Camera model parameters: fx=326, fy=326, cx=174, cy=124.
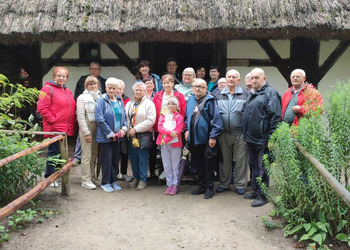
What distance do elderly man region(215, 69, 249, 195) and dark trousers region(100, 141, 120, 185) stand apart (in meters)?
1.44

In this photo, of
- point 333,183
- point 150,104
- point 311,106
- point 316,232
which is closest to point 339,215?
point 316,232

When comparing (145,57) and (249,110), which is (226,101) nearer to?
(249,110)

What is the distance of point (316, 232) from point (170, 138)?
6.77 feet

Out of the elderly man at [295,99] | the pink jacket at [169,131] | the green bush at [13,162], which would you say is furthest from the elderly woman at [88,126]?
the elderly man at [295,99]

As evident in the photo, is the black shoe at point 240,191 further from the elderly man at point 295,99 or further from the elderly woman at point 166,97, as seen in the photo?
the elderly woman at point 166,97

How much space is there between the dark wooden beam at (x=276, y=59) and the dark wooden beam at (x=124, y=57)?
255 centimetres

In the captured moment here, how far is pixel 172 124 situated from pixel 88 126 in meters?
1.16

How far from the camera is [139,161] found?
14.9 feet

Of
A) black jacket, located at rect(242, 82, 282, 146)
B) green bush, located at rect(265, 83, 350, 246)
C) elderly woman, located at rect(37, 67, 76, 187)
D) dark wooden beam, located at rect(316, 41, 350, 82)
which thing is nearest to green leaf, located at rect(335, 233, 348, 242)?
green bush, located at rect(265, 83, 350, 246)

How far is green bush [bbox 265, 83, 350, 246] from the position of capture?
9.35 feet

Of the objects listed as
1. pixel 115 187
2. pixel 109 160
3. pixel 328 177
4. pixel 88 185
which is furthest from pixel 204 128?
pixel 328 177

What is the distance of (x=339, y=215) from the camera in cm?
281

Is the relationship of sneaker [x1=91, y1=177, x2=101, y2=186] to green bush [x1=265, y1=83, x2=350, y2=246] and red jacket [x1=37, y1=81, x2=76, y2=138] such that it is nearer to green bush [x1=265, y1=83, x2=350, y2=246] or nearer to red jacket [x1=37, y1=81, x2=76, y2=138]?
red jacket [x1=37, y1=81, x2=76, y2=138]

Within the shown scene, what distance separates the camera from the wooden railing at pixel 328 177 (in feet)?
7.06
